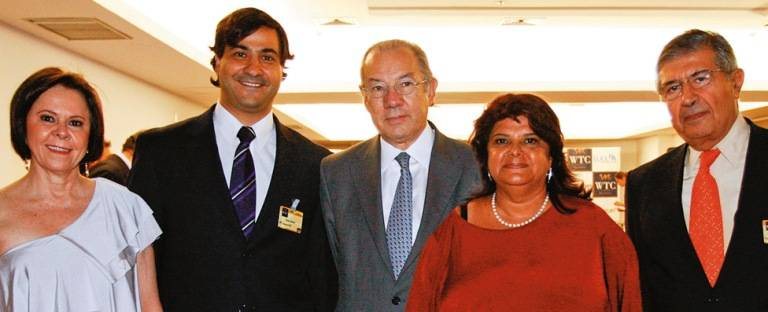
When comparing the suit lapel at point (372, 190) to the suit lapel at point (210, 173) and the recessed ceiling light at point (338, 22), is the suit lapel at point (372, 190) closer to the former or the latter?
the suit lapel at point (210, 173)

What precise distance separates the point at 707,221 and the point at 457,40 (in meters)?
5.48

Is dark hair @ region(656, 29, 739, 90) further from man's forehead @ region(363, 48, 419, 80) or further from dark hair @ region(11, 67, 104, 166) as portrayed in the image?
dark hair @ region(11, 67, 104, 166)

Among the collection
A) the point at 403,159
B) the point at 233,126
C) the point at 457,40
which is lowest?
the point at 403,159

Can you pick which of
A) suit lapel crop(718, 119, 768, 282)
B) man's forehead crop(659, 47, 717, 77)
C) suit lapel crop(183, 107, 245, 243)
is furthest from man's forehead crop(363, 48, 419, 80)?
suit lapel crop(718, 119, 768, 282)

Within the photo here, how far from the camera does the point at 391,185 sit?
2.55 metres

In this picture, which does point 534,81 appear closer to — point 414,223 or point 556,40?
point 556,40

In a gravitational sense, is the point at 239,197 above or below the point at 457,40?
below

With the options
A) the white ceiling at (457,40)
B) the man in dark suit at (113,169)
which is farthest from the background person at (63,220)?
the man in dark suit at (113,169)

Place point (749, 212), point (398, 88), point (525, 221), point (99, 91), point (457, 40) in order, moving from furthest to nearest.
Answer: point (457, 40) < point (99, 91) < point (398, 88) < point (749, 212) < point (525, 221)

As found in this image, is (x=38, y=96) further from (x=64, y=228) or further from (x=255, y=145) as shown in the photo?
(x=255, y=145)

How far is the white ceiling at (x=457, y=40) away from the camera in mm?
5855

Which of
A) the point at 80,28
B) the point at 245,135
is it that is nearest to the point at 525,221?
the point at 245,135

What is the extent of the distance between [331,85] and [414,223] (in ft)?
19.2

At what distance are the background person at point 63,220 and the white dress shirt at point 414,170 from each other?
0.81 m
